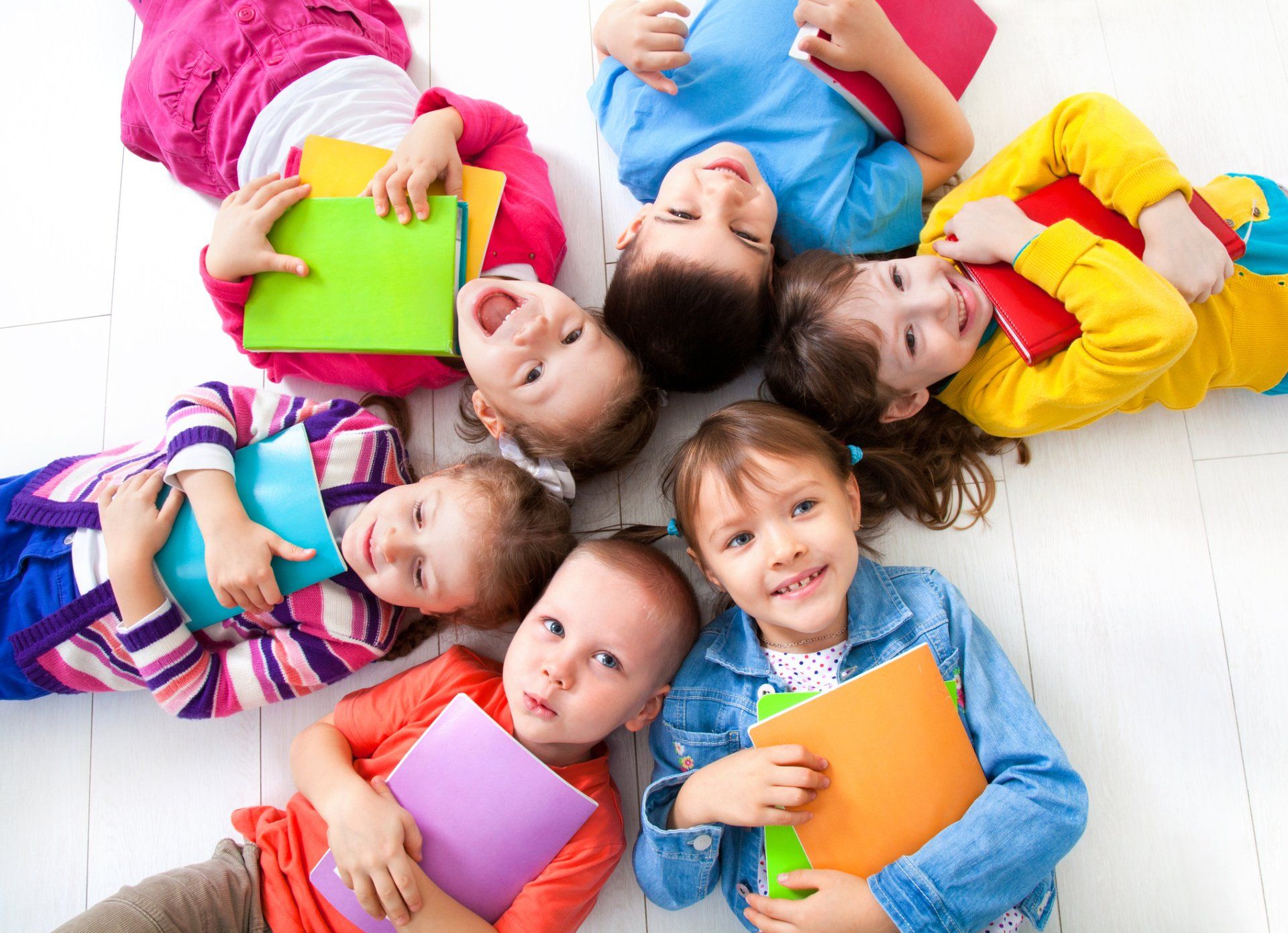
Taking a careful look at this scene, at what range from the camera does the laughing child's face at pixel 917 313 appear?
3.38ft

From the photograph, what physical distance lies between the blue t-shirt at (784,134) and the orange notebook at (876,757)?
596 mm

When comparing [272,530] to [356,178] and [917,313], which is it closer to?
[356,178]

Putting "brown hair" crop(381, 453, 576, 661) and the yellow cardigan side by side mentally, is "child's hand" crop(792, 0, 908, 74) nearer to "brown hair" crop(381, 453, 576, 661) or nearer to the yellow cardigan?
the yellow cardigan

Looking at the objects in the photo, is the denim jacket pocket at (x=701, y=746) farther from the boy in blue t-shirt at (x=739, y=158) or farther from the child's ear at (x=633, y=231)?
the child's ear at (x=633, y=231)

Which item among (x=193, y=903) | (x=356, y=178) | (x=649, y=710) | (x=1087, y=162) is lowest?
(x=193, y=903)

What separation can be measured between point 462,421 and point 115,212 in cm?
70

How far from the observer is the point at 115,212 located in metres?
1.36

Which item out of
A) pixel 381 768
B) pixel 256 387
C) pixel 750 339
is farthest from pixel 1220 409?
pixel 256 387

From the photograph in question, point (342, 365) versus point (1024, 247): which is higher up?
point (1024, 247)

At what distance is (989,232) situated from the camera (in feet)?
3.42

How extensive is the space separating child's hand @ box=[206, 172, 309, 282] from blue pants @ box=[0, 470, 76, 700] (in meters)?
0.41

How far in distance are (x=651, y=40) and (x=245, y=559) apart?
0.87 m

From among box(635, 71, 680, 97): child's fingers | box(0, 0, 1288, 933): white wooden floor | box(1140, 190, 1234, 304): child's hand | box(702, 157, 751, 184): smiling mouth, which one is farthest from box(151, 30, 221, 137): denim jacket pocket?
box(1140, 190, 1234, 304): child's hand

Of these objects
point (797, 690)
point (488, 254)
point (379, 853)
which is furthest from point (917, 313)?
point (379, 853)
